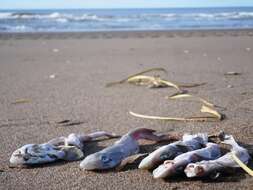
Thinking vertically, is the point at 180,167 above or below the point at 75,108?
above

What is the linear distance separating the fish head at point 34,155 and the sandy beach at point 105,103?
69 mm

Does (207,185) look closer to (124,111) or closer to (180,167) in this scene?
(180,167)

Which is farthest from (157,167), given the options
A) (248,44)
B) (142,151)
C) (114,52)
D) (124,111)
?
(248,44)

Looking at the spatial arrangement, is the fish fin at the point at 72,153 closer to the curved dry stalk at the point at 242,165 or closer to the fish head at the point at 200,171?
the fish head at the point at 200,171

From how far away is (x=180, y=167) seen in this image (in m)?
2.95

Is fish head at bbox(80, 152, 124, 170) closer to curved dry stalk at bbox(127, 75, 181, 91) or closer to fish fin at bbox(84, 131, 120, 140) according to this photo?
fish fin at bbox(84, 131, 120, 140)

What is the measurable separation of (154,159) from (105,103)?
2561 millimetres

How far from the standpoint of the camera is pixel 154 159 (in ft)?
10.1

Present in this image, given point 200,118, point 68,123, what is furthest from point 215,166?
point 68,123

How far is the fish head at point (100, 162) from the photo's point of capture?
124 inches

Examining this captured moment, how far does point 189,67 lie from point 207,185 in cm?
600

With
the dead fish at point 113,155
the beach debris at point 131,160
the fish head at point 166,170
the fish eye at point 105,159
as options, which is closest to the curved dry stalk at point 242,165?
the fish head at point 166,170

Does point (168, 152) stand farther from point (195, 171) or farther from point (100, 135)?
point (100, 135)

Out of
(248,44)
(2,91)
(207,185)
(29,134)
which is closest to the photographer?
(207,185)
